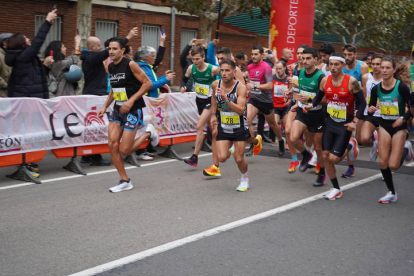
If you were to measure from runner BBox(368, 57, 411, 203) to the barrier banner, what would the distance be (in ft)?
14.4

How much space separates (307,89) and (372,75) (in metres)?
1.70

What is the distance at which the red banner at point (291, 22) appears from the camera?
589 inches

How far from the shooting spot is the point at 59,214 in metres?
6.59

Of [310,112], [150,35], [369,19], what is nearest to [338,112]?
[310,112]

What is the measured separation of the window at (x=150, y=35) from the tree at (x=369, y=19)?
7.16 meters

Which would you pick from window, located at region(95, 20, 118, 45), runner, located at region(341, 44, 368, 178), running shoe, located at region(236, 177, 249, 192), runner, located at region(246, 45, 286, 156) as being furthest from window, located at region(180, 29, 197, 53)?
running shoe, located at region(236, 177, 249, 192)

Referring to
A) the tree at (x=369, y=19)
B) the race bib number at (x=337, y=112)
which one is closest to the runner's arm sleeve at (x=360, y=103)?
the race bib number at (x=337, y=112)

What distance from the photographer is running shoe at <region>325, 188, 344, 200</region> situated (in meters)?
7.62

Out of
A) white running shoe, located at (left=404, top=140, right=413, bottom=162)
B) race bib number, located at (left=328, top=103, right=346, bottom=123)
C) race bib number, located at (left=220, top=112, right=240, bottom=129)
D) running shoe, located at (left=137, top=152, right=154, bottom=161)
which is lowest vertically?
running shoe, located at (left=137, top=152, right=154, bottom=161)

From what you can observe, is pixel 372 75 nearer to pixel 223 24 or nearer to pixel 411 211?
pixel 411 211

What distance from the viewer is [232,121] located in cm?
805

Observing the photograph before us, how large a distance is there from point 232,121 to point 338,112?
1435mm

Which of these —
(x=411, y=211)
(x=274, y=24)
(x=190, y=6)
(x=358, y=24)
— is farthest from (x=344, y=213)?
(x=358, y=24)

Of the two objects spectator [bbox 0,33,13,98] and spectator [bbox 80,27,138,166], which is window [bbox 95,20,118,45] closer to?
spectator [bbox 80,27,138,166]
